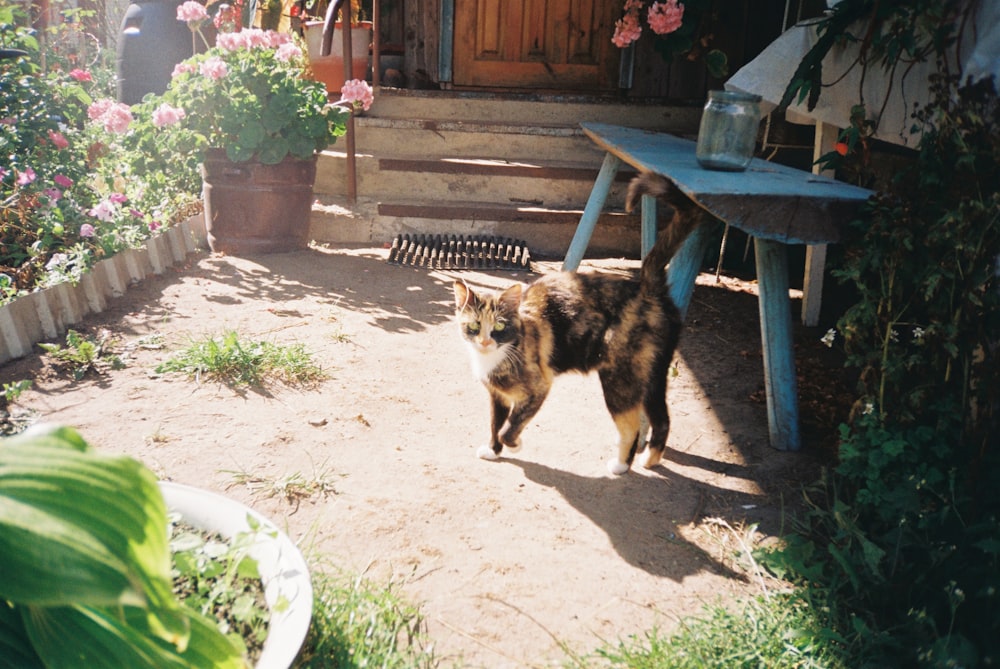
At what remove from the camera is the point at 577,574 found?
2387 mm

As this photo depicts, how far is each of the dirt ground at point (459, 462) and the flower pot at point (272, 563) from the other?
1.91ft

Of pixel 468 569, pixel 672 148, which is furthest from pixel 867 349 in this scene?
pixel 672 148

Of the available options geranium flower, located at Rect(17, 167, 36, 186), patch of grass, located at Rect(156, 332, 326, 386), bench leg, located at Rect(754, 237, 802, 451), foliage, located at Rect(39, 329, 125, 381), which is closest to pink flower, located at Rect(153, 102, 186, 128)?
geranium flower, located at Rect(17, 167, 36, 186)

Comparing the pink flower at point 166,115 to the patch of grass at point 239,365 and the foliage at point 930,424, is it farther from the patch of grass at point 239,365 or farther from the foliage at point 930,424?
the foliage at point 930,424

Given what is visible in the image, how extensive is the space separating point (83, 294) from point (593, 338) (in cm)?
288

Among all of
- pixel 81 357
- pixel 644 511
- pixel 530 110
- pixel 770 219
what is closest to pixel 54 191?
pixel 81 357

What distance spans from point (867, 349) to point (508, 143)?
4.93m

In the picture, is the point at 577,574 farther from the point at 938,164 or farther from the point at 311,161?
the point at 311,161

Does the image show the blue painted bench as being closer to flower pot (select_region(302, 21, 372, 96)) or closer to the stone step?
the stone step

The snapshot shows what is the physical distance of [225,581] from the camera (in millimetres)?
1665

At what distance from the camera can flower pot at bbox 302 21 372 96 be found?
7355 mm

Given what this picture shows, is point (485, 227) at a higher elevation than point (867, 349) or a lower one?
lower

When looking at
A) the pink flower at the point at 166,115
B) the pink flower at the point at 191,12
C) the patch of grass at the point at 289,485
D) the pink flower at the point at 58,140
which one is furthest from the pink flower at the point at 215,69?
the patch of grass at the point at 289,485

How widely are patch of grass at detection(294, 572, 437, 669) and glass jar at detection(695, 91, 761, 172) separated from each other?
7.08ft
